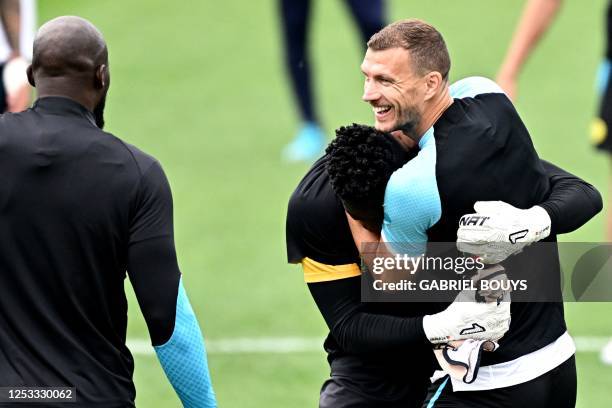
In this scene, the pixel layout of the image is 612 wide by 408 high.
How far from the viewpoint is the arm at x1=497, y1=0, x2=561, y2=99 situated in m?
6.41

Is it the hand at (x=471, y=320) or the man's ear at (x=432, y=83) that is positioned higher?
the man's ear at (x=432, y=83)

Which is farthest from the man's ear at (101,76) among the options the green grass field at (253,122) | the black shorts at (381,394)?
the green grass field at (253,122)

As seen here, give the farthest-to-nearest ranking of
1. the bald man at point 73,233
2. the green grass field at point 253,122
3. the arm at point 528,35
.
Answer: the green grass field at point 253,122
the arm at point 528,35
the bald man at point 73,233

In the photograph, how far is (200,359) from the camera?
3873mm

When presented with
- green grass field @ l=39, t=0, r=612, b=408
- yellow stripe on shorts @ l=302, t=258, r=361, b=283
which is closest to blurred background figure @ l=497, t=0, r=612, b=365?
green grass field @ l=39, t=0, r=612, b=408

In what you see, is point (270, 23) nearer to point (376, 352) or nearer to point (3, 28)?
point (3, 28)

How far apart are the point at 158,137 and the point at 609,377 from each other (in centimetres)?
530

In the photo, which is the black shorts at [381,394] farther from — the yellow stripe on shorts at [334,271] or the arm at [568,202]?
the arm at [568,202]

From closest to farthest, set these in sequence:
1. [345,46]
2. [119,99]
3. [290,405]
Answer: [290,405]
[119,99]
[345,46]

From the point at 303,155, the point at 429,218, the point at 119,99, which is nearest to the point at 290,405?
the point at 429,218

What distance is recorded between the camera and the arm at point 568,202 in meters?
3.97

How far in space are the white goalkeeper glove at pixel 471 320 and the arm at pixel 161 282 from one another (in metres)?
0.72

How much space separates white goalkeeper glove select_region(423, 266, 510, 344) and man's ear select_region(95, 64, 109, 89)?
3.94 feet

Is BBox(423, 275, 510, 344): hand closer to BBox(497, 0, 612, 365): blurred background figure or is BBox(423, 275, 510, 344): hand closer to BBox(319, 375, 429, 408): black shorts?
BBox(319, 375, 429, 408): black shorts
